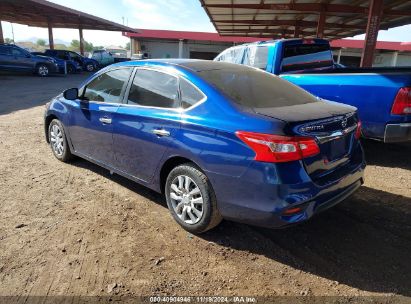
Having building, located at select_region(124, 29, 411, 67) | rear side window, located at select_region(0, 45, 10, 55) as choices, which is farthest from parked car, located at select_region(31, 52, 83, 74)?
building, located at select_region(124, 29, 411, 67)

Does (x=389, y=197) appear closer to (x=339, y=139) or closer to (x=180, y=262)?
(x=339, y=139)

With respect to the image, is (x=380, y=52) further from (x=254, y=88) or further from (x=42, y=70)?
(x=254, y=88)

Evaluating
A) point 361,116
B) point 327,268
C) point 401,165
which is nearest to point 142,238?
point 327,268

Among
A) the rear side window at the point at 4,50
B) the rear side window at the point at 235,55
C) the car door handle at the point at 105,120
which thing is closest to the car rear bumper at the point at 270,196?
the car door handle at the point at 105,120

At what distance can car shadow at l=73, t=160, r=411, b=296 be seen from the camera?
111 inches

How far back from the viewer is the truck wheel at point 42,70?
20906 millimetres

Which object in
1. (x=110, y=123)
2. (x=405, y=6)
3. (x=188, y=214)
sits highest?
(x=405, y=6)

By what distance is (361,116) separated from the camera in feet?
16.5

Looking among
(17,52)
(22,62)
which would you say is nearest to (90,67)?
(22,62)

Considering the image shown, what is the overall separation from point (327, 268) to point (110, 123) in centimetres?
272

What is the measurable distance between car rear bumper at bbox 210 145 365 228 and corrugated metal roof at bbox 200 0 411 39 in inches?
491

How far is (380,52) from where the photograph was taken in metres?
37.3

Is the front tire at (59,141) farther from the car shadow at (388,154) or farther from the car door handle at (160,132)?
the car shadow at (388,154)

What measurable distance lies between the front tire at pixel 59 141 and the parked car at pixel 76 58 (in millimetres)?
21704
